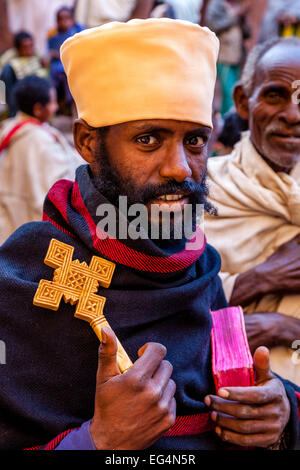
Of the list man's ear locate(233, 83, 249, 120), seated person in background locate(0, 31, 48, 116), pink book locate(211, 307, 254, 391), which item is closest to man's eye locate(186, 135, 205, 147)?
pink book locate(211, 307, 254, 391)

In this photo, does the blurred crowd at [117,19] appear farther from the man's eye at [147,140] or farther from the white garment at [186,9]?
the man's eye at [147,140]

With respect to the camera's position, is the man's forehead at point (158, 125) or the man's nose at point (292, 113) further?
the man's nose at point (292, 113)

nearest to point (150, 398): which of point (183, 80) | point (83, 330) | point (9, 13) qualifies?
point (83, 330)

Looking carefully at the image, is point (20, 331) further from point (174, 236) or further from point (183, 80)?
point (183, 80)

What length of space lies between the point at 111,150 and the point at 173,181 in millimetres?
265

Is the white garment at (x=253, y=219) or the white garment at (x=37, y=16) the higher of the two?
the white garment at (x=253, y=219)

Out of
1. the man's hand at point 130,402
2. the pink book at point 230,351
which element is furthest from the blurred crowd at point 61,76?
the man's hand at point 130,402

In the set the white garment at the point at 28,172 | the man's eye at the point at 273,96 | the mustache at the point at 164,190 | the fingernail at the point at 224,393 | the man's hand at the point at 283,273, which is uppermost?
the mustache at the point at 164,190

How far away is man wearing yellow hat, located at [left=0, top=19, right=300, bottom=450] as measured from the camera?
1.81 metres

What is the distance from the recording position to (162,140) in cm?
194

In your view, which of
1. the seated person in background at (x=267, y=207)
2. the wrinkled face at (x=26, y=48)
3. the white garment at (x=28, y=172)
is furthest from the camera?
the wrinkled face at (x=26, y=48)

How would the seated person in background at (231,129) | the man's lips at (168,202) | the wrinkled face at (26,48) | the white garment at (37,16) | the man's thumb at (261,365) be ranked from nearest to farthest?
the man's thumb at (261,365) → the man's lips at (168,202) → the seated person in background at (231,129) → the wrinkled face at (26,48) → the white garment at (37,16)

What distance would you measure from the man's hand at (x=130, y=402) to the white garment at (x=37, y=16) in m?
10.3

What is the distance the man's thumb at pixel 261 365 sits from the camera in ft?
6.09
